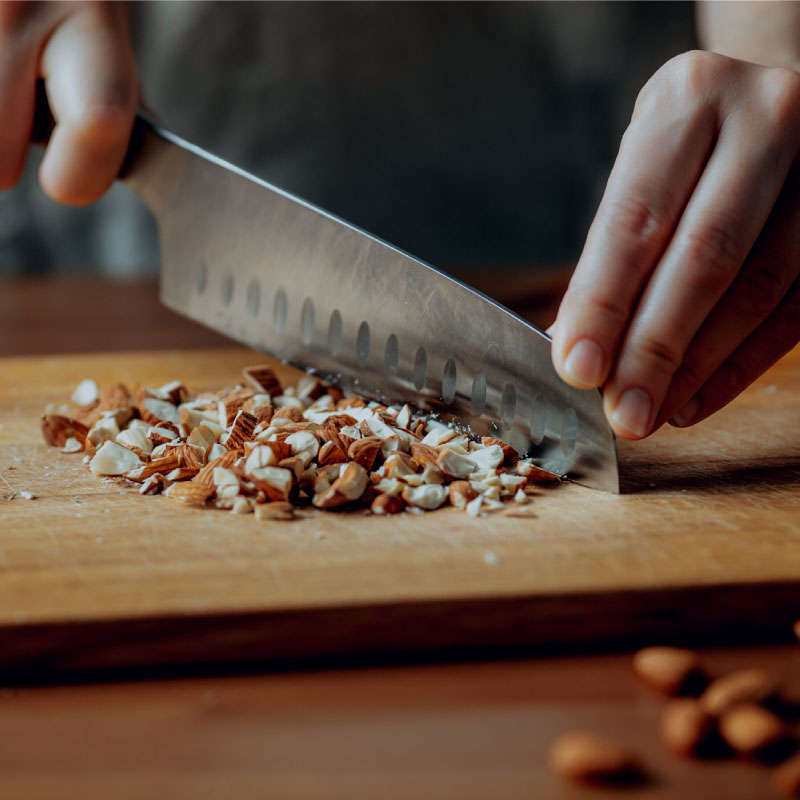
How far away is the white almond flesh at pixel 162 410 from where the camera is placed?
109cm

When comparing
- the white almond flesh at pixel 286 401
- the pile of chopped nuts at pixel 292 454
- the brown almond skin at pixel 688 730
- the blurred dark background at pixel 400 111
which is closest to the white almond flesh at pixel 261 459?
the pile of chopped nuts at pixel 292 454

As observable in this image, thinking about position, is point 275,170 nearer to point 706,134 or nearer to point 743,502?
point 706,134

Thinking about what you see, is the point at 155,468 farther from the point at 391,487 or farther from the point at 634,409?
the point at 634,409

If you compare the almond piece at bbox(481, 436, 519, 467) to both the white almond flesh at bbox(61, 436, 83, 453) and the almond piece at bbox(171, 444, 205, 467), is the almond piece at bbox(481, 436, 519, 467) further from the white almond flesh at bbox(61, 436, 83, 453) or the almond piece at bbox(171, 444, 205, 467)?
the white almond flesh at bbox(61, 436, 83, 453)

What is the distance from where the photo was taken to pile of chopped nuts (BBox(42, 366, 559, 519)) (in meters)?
0.87

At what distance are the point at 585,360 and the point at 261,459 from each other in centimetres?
32

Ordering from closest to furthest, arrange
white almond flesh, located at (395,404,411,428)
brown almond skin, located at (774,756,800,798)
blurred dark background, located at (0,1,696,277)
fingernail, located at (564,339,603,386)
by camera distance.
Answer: brown almond skin, located at (774,756,800,798), fingernail, located at (564,339,603,386), white almond flesh, located at (395,404,411,428), blurred dark background, located at (0,1,696,277)

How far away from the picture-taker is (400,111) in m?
2.01

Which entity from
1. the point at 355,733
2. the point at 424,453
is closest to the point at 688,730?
the point at 355,733

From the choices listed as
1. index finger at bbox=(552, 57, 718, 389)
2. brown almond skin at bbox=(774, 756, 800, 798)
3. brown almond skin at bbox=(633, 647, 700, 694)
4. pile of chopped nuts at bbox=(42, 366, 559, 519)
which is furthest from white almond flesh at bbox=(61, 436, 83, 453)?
brown almond skin at bbox=(774, 756, 800, 798)

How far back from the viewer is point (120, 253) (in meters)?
2.10

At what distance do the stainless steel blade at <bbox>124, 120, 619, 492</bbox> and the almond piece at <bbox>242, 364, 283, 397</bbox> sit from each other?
0.03 metres

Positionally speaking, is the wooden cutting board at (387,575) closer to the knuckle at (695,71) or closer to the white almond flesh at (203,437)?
the white almond flesh at (203,437)

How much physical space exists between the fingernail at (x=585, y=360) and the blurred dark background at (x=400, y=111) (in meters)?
1.33
